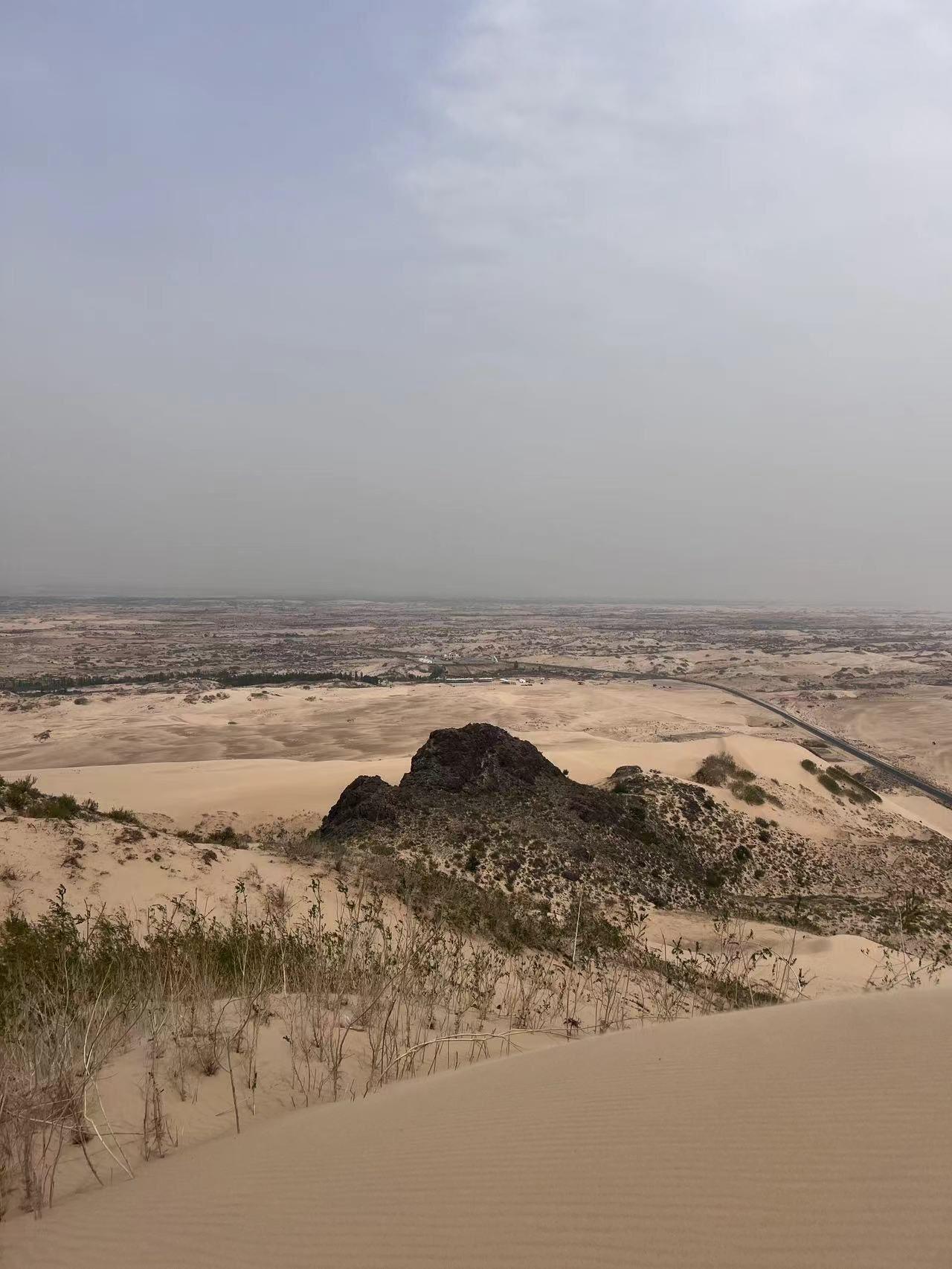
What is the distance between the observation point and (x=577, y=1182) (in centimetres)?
285

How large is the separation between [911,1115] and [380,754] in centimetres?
3383

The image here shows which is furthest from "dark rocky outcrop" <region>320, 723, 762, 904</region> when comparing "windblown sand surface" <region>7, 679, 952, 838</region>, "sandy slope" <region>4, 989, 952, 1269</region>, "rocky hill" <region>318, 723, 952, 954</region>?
"sandy slope" <region>4, 989, 952, 1269</region>

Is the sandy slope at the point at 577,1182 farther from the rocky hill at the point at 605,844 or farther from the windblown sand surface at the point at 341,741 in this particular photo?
the windblown sand surface at the point at 341,741

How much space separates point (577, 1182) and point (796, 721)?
52456 mm

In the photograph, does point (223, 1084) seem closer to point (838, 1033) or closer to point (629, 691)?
point (838, 1033)

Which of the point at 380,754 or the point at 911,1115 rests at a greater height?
the point at 911,1115

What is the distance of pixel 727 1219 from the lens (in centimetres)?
248

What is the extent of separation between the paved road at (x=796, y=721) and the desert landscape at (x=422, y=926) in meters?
1.17

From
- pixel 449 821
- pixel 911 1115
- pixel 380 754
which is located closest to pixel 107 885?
pixel 449 821

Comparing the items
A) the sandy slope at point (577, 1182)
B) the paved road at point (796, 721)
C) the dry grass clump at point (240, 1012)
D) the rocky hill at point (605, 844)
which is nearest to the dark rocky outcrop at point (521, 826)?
the rocky hill at point (605, 844)

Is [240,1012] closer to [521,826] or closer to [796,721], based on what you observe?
[521,826]

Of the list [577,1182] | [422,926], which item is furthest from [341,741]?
[577,1182]

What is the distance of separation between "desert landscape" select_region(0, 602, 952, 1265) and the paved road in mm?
1165

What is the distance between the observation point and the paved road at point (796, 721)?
31.3 metres
